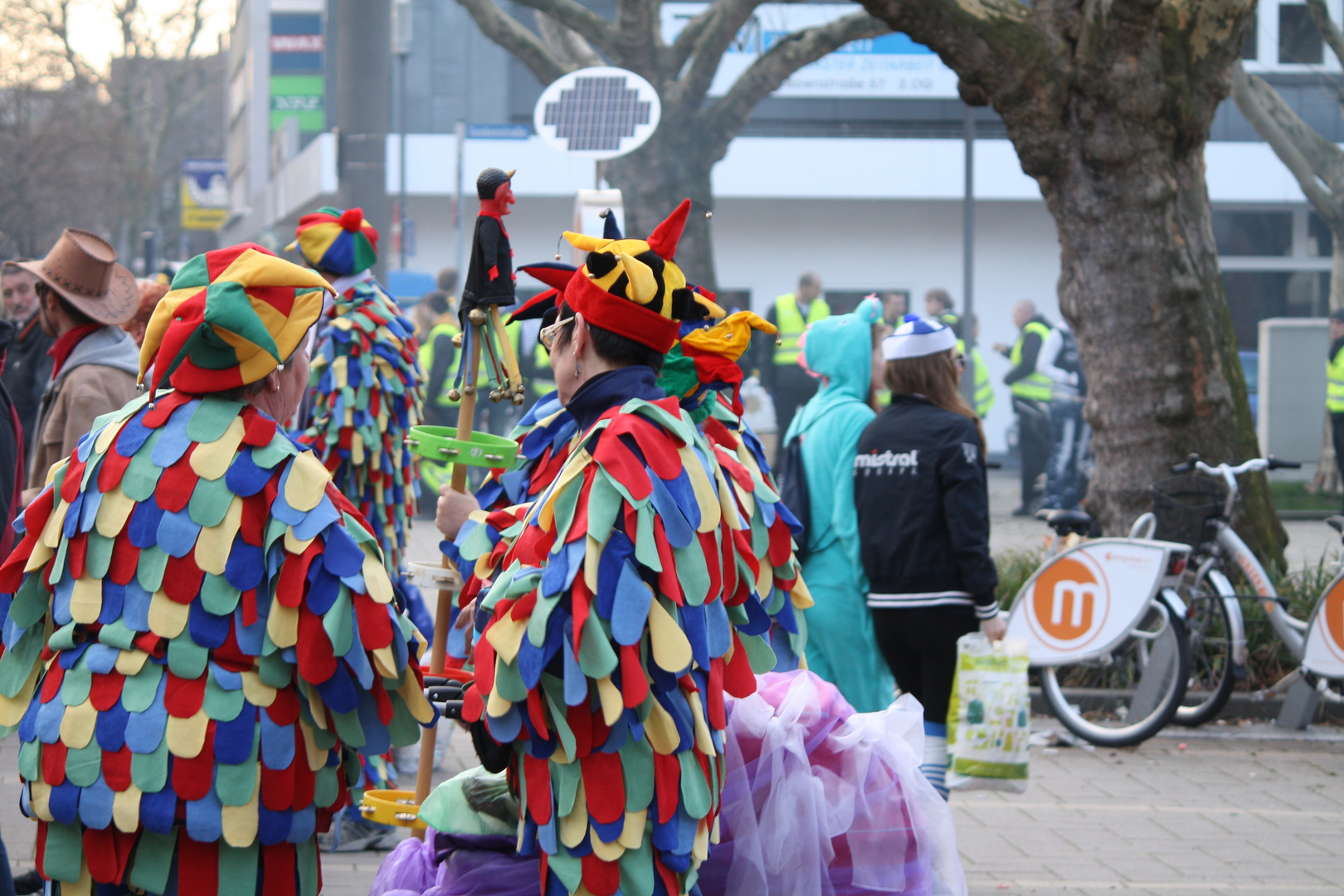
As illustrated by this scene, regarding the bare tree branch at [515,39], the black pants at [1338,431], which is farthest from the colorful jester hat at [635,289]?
the black pants at [1338,431]

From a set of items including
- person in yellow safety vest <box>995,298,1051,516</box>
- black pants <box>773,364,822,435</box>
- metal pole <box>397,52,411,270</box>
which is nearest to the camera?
person in yellow safety vest <box>995,298,1051,516</box>

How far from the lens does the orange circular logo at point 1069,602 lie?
22.1 feet

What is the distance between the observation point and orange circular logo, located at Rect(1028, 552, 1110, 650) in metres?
6.75

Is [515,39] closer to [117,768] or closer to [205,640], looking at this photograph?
[205,640]

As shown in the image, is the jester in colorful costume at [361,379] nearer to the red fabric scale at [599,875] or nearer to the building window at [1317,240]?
the red fabric scale at [599,875]

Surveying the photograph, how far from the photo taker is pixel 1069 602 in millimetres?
6816

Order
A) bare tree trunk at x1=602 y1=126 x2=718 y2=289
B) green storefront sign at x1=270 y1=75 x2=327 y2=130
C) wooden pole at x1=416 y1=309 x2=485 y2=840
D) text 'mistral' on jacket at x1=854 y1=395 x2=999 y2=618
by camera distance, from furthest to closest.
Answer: green storefront sign at x1=270 y1=75 x2=327 y2=130 < bare tree trunk at x1=602 y1=126 x2=718 y2=289 < text 'mistral' on jacket at x1=854 y1=395 x2=999 y2=618 < wooden pole at x1=416 y1=309 x2=485 y2=840

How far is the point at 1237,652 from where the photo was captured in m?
6.78

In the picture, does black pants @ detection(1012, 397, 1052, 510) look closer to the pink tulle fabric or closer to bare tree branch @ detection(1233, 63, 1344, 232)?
bare tree branch @ detection(1233, 63, 1344, 232)

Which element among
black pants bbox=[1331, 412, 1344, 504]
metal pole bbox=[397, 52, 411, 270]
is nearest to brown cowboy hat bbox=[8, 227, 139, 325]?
black pants bbox=[1331, 412, 1344, 504]

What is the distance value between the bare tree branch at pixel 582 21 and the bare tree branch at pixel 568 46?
547 millimetres

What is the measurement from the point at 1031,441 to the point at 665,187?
15.3 feet

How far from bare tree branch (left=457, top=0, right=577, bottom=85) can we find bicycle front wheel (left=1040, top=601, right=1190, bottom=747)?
29.6 ft

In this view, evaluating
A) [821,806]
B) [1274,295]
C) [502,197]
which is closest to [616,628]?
[821,806]
